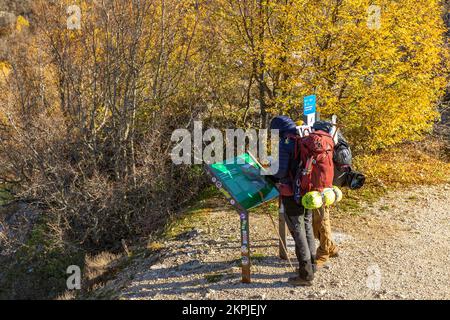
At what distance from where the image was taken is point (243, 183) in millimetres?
6023

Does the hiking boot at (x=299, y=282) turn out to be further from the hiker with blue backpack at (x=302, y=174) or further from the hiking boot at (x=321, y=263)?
the hiking boot at (x=321, y=263)

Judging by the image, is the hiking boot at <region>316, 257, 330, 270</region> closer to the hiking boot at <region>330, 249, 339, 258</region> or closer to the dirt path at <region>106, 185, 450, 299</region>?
the dirt path at <region>106, 185, 450, 299</region>

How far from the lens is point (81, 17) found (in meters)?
11.3

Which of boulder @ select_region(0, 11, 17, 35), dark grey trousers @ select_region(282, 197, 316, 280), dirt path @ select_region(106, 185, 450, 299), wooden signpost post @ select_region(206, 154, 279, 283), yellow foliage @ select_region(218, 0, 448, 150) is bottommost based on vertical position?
dirt path @ select_region(106, 185, 450, 299)

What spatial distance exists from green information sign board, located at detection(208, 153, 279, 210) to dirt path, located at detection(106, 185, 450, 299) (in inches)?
45.7

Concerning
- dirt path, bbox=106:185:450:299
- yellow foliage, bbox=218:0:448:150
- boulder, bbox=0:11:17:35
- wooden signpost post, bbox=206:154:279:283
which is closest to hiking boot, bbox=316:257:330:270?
dirt path, bbox=106:185:450:299

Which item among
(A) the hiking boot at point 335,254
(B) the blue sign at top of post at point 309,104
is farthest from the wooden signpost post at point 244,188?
(A) the hiking boot at point 335,254

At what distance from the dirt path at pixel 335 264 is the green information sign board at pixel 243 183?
3.81 ft

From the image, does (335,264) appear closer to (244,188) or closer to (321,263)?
(321,263)

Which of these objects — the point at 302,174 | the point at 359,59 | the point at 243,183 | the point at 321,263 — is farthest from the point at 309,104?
the point at 359,59

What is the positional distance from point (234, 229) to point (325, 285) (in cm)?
279

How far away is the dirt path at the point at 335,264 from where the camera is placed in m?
5.96

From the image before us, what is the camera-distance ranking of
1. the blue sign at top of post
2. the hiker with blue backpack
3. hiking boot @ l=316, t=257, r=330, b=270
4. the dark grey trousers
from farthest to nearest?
1. hiking boot @ l=316, t=257, r=330, b=270
2. the blue sign at top of post
3. the dark grey trousers
4. the hiker with blue backpack

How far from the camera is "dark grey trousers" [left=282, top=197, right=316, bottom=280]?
5598 millimetres
